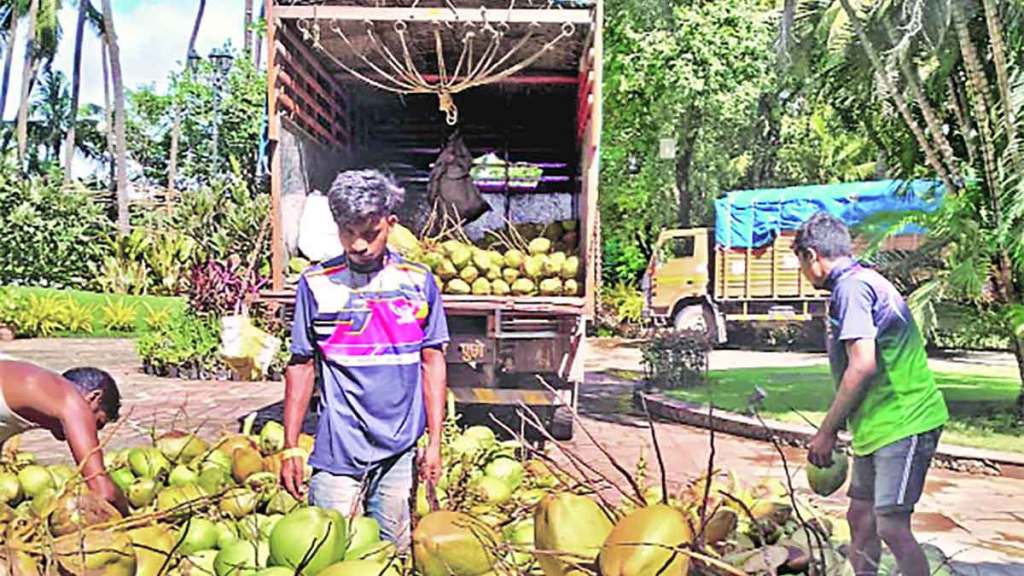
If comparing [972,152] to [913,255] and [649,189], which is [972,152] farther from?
[649,189]

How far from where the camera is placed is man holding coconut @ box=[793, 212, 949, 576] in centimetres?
362

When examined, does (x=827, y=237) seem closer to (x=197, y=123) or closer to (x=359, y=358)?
(x=359, y=358)

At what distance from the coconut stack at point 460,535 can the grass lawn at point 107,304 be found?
768 inches

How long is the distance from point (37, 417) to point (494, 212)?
24.4 ft

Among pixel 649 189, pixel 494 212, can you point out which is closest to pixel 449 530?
pixel 494 212

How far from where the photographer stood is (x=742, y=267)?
773 inches

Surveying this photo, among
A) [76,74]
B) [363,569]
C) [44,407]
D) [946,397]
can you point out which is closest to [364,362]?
[44,407]

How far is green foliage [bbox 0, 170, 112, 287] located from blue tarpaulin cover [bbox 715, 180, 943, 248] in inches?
615

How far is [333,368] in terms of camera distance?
134 inches

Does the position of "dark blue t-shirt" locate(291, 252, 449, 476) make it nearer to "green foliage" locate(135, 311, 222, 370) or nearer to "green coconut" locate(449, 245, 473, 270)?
"green coconut" locate(449, 245, 473, 270)

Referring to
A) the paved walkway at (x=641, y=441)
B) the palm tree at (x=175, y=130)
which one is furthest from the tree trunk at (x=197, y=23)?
the paved walkway at (x=641, y=441)

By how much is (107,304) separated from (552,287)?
1723 centimetres

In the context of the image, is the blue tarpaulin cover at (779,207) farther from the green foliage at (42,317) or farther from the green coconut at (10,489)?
the green coconut at (10,489)

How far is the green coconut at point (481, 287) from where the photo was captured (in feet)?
24.6
